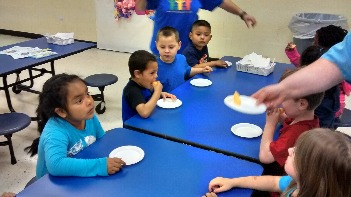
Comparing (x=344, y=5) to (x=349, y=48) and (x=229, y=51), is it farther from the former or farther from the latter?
(x=349, y=48)

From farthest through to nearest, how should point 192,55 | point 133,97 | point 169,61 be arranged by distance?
point 192,55 < point 169,61 < point 133,97

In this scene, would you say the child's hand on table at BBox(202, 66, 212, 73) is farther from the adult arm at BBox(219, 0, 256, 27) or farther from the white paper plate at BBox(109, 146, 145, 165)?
the white paper plate at BBox(109, 146, 145, 165)

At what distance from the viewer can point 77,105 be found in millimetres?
1706

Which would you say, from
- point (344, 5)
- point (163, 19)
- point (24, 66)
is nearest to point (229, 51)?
point (344, 5)

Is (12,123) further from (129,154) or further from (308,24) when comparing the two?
(308,24)

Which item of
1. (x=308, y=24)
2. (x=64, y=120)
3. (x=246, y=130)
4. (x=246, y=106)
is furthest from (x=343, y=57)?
(x=308, y=24)

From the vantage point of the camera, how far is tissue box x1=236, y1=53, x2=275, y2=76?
277 cm

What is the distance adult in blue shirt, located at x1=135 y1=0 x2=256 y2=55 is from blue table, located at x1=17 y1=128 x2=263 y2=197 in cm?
160

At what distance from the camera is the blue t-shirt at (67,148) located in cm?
141

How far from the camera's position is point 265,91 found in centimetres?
120

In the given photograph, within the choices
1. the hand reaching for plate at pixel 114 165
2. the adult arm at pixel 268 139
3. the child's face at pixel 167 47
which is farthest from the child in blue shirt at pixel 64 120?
the child's face at pixel 167 47

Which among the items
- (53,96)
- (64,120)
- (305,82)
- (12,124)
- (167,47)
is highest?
(305,82)

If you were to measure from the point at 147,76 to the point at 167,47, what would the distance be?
0.47 metres

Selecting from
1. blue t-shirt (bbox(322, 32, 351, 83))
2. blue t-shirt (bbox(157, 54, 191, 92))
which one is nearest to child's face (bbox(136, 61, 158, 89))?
Result: blue t-shirt (bbox(157, 54, 191, 92))
